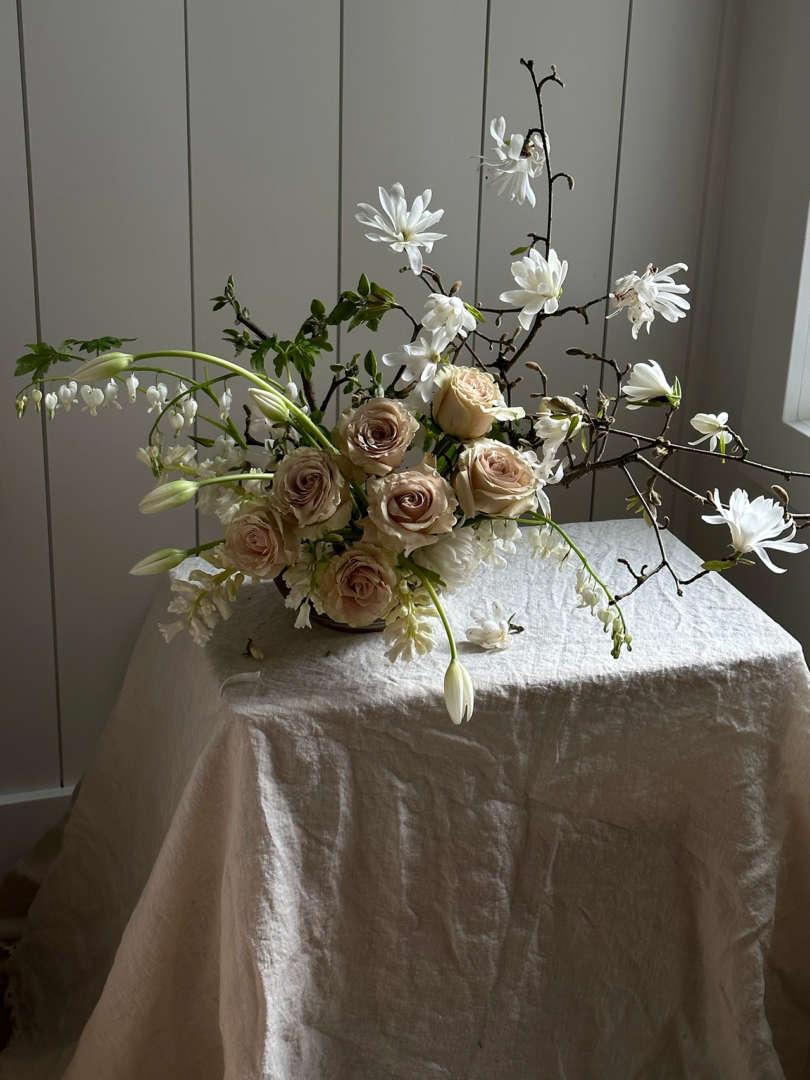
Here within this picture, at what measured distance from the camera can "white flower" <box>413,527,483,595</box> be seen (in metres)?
0.94

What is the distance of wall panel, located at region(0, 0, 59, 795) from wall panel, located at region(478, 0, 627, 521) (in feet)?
1.93

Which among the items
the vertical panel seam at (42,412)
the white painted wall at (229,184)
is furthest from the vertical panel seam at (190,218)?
the vertical panel seam at (42,412)

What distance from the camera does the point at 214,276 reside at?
1.39 meters

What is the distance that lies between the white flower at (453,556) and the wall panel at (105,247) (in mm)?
611

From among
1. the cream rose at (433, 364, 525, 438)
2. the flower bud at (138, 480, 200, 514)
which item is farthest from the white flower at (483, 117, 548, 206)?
the flower bud at (138, 480, 200, 514)

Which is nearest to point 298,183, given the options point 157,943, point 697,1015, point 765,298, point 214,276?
point 214,276

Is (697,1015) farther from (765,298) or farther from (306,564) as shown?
(765,298)

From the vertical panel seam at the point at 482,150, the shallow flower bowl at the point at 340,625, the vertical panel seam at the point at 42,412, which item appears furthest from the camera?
the vertical panel seam at the point at 482,150

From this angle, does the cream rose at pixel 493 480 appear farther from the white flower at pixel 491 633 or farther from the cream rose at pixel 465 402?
the white flower at pixel 491 633

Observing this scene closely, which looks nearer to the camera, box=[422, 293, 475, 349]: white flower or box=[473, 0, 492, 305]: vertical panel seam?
box=[422, 293, 475, 349]: white flower

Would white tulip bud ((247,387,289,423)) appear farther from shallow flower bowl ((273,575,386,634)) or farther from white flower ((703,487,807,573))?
white flower ((703,487,807,573))

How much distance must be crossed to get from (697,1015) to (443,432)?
67cm

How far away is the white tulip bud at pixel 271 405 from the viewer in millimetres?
910

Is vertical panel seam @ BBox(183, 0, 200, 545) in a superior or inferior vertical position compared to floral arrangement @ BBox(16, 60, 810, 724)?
superior
